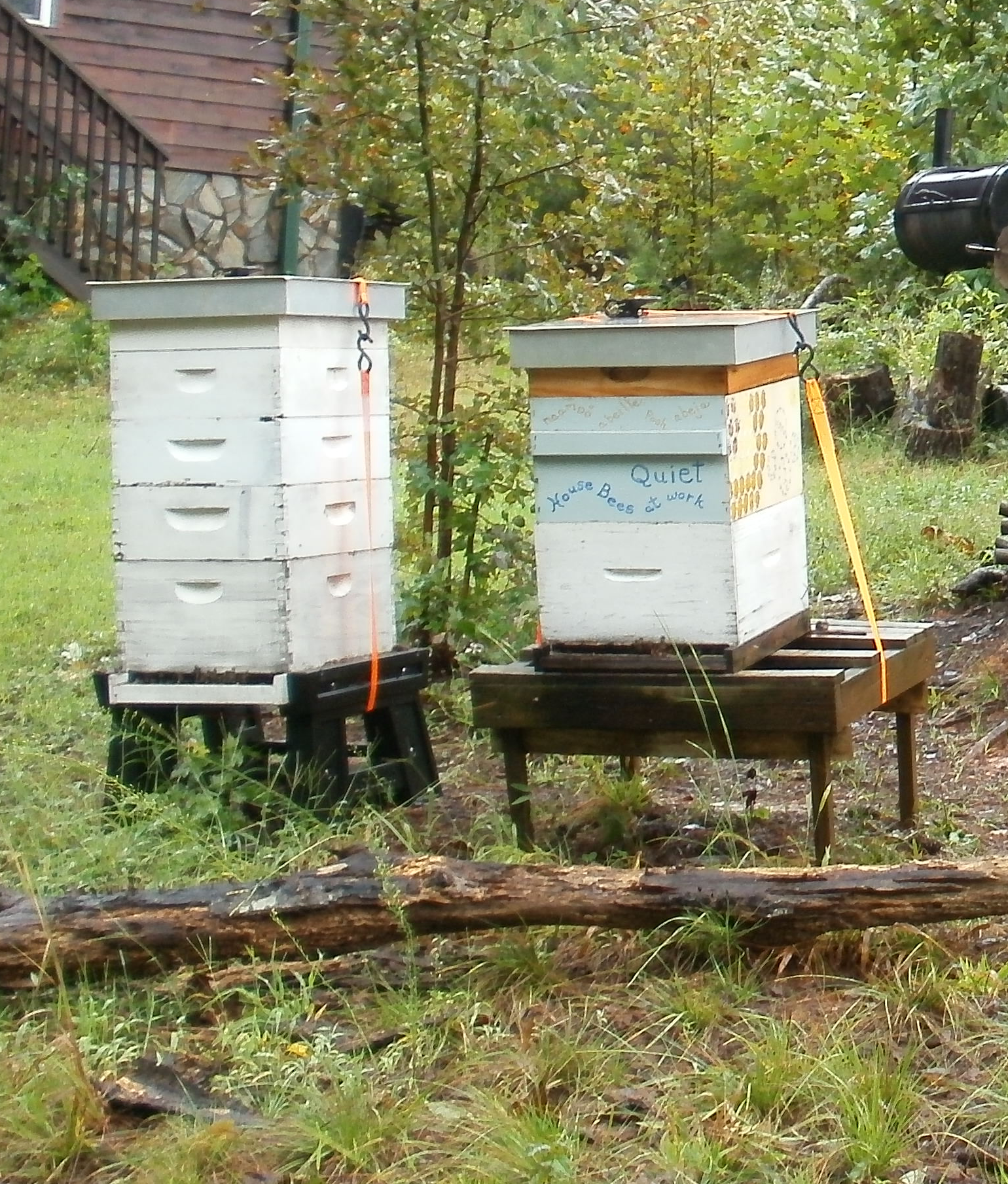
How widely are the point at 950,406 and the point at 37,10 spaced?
908cm

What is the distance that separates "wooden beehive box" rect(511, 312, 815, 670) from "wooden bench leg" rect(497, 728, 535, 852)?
0.83 feet

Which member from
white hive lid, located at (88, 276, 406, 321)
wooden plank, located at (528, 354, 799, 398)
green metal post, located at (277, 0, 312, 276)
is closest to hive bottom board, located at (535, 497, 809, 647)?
wooden plank, located at (528, 354, 799, 398)

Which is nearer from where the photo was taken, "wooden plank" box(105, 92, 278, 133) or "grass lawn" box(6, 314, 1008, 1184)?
"grass lawn" box(6, 314, 1008, 1184)

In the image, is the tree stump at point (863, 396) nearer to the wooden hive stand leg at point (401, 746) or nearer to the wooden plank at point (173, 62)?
the wooden hive stand leg at point (401, 746)

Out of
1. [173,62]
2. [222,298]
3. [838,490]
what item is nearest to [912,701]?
[838,490]

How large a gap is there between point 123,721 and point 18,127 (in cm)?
1057

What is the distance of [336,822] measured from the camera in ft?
13.7

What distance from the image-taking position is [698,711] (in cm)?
352

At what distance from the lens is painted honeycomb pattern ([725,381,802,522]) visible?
3.49m

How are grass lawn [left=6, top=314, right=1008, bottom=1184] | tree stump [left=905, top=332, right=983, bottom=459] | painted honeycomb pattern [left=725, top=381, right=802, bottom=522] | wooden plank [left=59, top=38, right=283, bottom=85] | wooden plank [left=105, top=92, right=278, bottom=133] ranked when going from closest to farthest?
grass lawn [left=6, top=314, right=1008, bottom=1184], painted honeycomb pattern [left=725, top=381, right=802, bottom=522], tree stump [left=905, top=332, right=983, bottom=459], wooden plank [left=59, top=38, right=283, bottom=85], wooden plank [left=105, top=92, right=278, bottom=133]

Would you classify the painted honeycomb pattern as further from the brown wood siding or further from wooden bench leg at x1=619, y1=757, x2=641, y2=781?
the brown wood siding

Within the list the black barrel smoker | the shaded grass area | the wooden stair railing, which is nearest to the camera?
the black barrel smoker

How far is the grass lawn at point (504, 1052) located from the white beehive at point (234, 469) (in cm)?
44

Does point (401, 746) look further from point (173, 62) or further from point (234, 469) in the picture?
point (173, 62)
